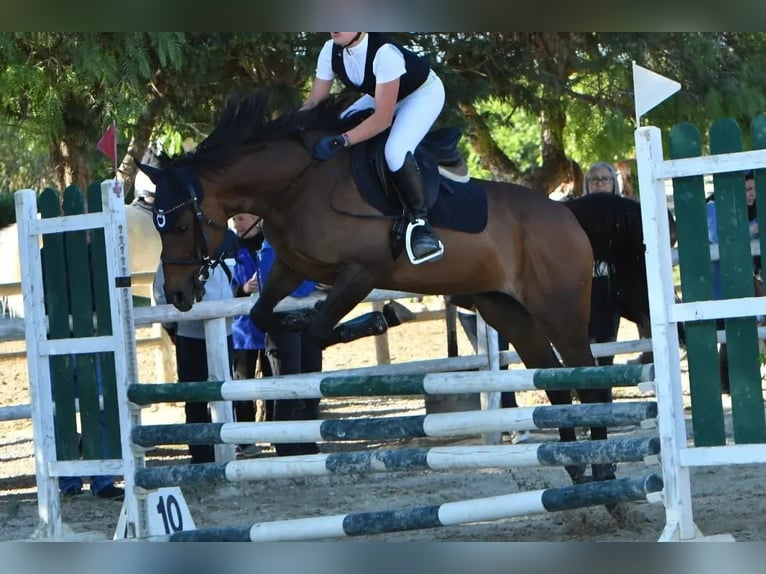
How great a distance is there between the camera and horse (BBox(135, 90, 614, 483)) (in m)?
→ 4.75

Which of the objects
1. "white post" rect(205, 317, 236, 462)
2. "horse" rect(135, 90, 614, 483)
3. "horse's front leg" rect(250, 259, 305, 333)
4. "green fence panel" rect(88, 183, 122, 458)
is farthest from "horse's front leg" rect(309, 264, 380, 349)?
"white post" rect(205, 317, 236, 462)

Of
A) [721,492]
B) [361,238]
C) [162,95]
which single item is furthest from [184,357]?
[721,492]

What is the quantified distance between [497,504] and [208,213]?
1685mm

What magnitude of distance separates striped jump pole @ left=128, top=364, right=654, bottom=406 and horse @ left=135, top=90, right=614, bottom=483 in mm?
524

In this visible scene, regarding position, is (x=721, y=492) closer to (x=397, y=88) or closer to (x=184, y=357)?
(x=397, y=88)

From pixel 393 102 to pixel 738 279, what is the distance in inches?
63.3

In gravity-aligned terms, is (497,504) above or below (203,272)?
below

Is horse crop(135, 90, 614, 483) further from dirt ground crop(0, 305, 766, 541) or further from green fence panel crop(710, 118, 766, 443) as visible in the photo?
green fence panel crop(710, 118, 766, 443)

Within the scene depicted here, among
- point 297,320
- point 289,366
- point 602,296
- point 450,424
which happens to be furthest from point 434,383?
point 602,296

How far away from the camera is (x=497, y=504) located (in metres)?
4.06

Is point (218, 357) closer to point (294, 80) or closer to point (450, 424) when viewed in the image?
point (294, 80)

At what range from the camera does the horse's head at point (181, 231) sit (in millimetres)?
4695

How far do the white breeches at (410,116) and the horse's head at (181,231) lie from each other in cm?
81

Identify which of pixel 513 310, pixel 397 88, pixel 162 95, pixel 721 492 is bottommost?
pixel 721 492
